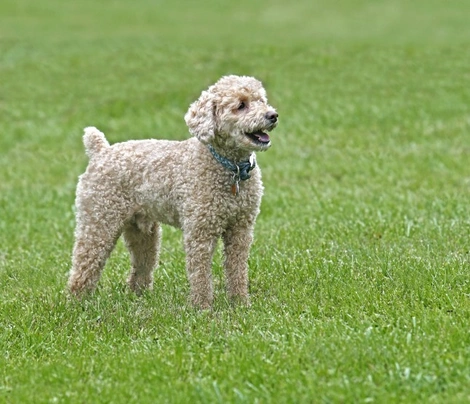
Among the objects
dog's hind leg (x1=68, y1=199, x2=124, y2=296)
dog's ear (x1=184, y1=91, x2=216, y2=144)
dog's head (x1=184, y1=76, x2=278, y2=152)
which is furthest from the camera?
dog's hind leg (x1=68, y1=199, x2=124, y2=296)

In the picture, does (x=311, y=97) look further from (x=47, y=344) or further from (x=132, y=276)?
(x=47, y=344)

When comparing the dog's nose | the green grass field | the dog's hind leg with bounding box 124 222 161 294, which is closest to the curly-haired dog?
the dog's nose

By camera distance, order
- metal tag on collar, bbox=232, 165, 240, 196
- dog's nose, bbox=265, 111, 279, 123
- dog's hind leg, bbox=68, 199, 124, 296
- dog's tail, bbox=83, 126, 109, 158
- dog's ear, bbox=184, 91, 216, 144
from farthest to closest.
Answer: dog's tail, bbox=83, 126, 109, 158
dog's hind leg, bbox=68, 199, 124, 296
metal tag on collar, bbox=232, 165, 240, 196
dog's ear, bbox=184, 91, 216, 144
dog's nose, bbox=265, 111, 279, 123

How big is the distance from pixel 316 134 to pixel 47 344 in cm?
985

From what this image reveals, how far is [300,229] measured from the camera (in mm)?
9438

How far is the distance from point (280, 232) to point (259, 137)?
307 cm

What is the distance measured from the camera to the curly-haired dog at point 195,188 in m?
6.55

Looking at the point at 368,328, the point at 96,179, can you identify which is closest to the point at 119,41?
the point at 96,179

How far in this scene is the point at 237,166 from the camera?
22.0 feet

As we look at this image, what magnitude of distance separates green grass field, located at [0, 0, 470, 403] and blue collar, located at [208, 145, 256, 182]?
3.19 ft

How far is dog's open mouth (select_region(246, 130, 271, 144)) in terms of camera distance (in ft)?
21.2

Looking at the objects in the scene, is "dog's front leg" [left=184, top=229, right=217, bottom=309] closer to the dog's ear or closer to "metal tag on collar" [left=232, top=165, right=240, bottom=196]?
"metal tag on collar" [left=232, top=165, right=240, bottom=196]

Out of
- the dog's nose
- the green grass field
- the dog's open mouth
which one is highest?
the dog's nose

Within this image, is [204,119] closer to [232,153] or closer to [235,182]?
[232,153]
